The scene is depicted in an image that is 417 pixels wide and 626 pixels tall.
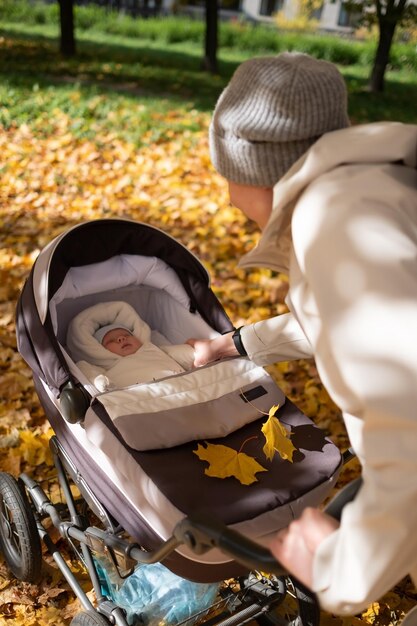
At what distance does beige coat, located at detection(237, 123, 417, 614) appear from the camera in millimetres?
1165

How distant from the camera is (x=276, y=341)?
2.29 m

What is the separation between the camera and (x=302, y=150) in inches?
66.0

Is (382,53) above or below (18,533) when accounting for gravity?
above

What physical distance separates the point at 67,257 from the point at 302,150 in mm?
1510

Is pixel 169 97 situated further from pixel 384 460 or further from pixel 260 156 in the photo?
pixel 384 460

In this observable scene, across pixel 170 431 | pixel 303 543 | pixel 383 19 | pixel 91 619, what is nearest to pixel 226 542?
pixel 303 543

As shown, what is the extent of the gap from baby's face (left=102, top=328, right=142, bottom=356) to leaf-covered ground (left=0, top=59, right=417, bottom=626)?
72 centimetres

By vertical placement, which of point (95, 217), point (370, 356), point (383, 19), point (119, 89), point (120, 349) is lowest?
point (95, 217)

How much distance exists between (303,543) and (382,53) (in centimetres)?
1104

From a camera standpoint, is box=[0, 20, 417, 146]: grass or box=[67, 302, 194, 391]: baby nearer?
box=[67, 302, 194, 391]: baby

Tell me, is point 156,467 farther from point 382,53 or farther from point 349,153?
point 382,53

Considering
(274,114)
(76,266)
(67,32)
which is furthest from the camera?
(67,32)

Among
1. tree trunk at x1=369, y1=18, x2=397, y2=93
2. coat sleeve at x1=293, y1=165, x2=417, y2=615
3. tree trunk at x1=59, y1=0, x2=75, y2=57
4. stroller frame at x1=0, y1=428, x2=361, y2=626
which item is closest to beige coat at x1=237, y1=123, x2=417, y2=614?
coat sleeve at x1=293, y1=165, x2=417, y2=615

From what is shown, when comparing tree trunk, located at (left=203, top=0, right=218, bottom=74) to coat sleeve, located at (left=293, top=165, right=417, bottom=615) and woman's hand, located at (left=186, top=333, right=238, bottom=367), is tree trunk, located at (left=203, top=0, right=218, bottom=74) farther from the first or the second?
coat sleeve, located at (left=293, top=165, right=417, bottom=615)
